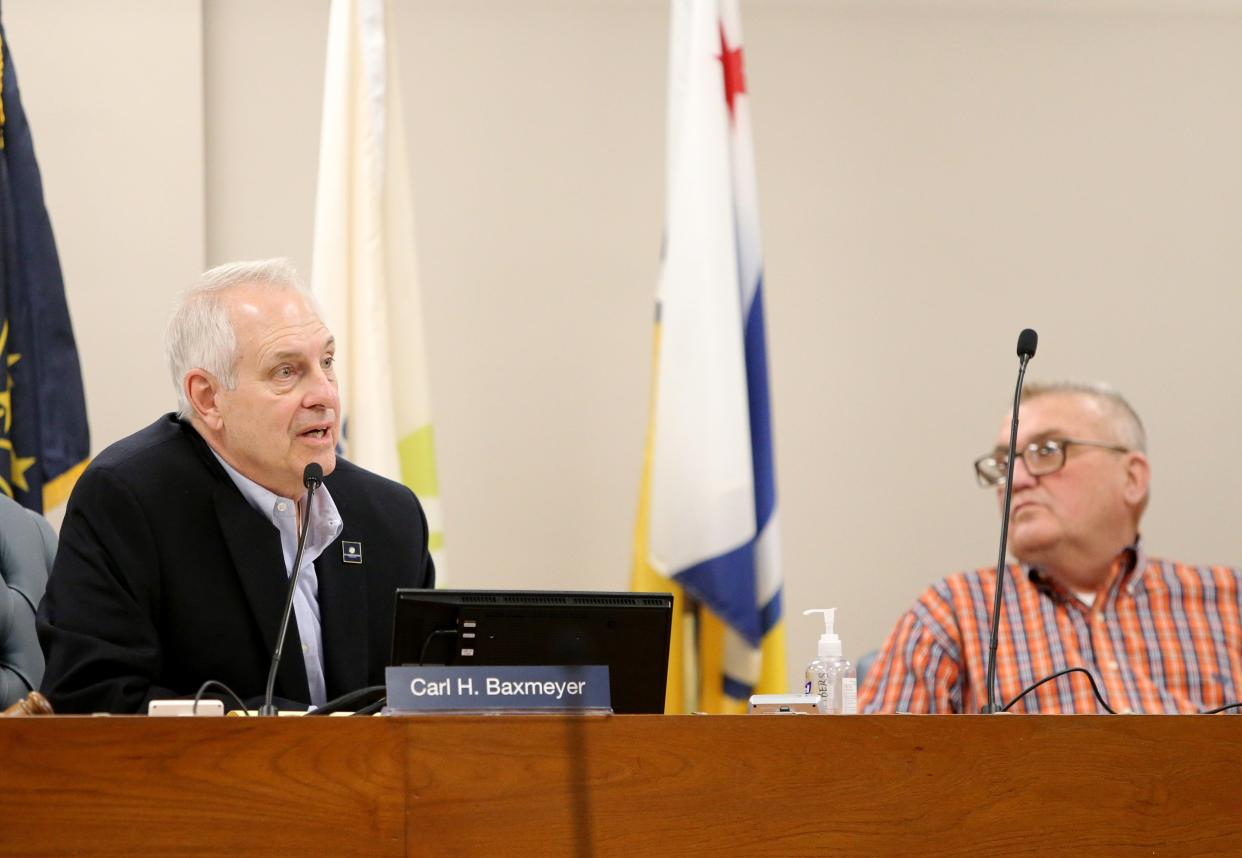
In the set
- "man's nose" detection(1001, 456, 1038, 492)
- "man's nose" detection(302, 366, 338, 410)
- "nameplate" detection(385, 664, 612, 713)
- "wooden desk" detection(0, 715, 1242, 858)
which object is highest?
"man's nose" detection(1001, 456, 1038, 492)

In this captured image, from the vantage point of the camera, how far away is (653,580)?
3.16 m

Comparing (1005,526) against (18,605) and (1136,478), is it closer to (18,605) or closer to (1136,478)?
(1136,478)

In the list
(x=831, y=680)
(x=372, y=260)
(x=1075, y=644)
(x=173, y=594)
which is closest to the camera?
(x=831, y=680)

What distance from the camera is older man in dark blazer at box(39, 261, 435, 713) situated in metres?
2.12

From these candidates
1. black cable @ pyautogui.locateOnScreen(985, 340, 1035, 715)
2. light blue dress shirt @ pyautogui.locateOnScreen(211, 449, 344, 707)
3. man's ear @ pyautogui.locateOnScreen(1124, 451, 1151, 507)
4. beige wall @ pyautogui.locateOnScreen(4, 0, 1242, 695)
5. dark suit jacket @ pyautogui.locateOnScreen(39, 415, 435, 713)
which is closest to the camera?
black cable @ pyautogui.locateOnScreen(985, 340, 1035, 715)

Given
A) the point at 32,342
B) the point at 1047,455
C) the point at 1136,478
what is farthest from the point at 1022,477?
the point at 32,342

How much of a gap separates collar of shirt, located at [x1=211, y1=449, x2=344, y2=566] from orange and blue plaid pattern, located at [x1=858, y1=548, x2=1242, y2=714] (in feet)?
A: 3.77

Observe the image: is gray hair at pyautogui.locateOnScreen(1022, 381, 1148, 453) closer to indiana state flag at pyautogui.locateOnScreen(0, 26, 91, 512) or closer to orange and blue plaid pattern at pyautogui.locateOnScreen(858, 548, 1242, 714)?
orange and blue plaid pattern at pyautogui.locateOnScreen(858, 548, 1242, 714)

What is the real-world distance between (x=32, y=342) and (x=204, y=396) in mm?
877

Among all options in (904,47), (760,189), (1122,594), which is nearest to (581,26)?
(760,189)

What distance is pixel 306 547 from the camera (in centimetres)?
234

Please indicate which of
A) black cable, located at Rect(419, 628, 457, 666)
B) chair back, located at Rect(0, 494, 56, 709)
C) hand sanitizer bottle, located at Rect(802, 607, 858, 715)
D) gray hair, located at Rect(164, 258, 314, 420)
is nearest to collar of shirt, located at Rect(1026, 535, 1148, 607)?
hand sanitizer bottle, located at Rect(802, 607, 858, 715)

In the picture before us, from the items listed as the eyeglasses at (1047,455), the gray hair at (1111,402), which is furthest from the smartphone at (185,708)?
the gray hair at (1111,402)

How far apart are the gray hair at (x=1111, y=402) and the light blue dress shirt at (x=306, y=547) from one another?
5.17ft
